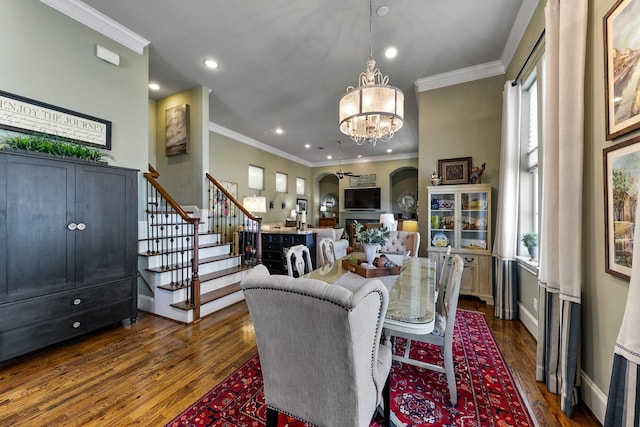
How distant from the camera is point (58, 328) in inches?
90.2

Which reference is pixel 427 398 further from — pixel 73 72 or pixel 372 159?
pixel 372 159

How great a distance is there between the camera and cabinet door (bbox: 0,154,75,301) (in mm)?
2035

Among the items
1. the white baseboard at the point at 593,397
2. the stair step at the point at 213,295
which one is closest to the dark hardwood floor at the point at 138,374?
the white baseboard at the point at 593,397

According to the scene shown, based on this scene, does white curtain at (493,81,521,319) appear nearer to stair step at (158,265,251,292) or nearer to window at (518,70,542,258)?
window at (518,70,542,258)

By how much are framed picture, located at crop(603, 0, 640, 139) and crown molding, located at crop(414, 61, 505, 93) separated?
2.60m

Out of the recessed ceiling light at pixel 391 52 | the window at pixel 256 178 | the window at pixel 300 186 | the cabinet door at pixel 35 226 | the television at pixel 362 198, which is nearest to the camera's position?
the cabinet door at pixel 35 226

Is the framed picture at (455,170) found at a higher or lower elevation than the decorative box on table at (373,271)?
higher

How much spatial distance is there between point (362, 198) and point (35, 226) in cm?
872

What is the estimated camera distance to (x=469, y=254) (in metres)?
3.72

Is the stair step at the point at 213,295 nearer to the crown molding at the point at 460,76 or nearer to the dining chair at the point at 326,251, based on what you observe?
the dining chair at the point at 326,251

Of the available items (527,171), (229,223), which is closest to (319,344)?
(527,171)

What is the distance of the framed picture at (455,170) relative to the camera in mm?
3912

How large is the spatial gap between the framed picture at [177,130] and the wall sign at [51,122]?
4.98 feet

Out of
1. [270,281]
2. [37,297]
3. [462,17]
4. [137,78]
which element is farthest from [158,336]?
[462,17]
